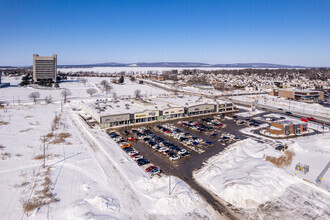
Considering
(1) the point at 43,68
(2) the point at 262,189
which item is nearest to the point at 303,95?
(2) the point at 262,189

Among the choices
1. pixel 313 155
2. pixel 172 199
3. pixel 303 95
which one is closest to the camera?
pixel 172 199

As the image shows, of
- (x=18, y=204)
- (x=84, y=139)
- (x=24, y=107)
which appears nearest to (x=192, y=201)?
(x=18, y=204)

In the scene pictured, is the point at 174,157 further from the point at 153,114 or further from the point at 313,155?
the point at 153,114

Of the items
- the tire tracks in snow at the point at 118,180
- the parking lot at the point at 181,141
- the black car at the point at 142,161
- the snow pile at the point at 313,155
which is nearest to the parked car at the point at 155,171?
the parking lot at the point at 181,141

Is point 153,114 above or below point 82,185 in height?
above

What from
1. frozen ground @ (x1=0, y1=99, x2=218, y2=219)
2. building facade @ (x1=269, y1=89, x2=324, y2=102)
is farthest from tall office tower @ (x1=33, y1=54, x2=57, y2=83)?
building facade @ (x1=269, y1=89, x2=324, y2=102)

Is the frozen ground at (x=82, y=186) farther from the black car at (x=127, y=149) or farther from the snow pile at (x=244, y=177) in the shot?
the snow pile at (x=244, y=177)
